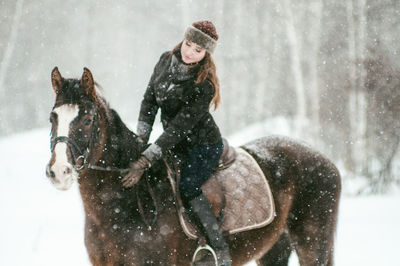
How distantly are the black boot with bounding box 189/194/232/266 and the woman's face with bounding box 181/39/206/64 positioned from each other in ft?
3.43

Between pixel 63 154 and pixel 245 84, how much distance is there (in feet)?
59.9

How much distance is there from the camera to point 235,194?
3.32m

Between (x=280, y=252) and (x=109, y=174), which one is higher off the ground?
(x=109, y=174)

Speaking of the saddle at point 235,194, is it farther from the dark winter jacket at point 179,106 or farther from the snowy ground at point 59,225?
the snowy ground at point 59,225

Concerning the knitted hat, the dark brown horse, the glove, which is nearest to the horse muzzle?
the dark brown horse

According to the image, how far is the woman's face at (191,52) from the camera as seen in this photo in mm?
3016

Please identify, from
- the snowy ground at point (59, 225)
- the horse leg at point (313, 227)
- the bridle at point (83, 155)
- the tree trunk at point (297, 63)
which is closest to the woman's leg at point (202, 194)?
the bridle at point (83, 155)

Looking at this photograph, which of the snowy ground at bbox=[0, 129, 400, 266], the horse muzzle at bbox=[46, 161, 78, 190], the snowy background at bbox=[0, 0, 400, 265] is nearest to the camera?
the horse muzzle at bbox=[46, 161, 78, 190]

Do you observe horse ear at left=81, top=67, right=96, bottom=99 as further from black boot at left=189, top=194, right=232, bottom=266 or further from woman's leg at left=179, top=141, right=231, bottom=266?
black boot at left=189, top=194, right=232, bottom=266

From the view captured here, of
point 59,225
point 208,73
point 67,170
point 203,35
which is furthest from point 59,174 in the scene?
point 59,225

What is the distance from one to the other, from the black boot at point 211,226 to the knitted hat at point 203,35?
3.80ft

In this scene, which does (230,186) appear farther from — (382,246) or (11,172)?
(11,172)

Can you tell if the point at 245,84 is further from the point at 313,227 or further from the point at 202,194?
the point at 202,194

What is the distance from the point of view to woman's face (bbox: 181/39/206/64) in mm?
3016
